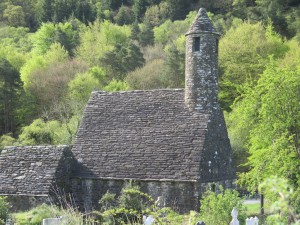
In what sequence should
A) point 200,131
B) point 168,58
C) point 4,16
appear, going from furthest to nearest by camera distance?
point 4,16, point 168,58, point 200,131

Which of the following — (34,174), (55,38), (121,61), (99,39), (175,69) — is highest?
(34,174)

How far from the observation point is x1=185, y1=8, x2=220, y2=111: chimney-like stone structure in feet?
82.5

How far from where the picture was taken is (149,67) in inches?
2265

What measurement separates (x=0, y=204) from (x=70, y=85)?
32.5 meters

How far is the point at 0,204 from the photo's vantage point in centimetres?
1978

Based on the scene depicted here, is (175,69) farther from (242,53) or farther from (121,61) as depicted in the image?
(121,61)

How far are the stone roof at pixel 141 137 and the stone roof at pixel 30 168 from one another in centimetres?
131

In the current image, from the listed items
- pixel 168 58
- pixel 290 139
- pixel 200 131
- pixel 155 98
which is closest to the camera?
pixel 290 139

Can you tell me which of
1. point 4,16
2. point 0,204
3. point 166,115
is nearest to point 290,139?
point 166,115

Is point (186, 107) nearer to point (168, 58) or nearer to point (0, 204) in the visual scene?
point (0, 204)

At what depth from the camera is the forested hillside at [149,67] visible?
19.7 metres

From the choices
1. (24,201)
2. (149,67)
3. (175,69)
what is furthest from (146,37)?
(24,201)

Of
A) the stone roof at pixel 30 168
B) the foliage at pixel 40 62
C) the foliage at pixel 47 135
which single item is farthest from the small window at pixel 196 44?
the foliage at pixel 40 62

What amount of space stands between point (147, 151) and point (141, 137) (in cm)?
86
